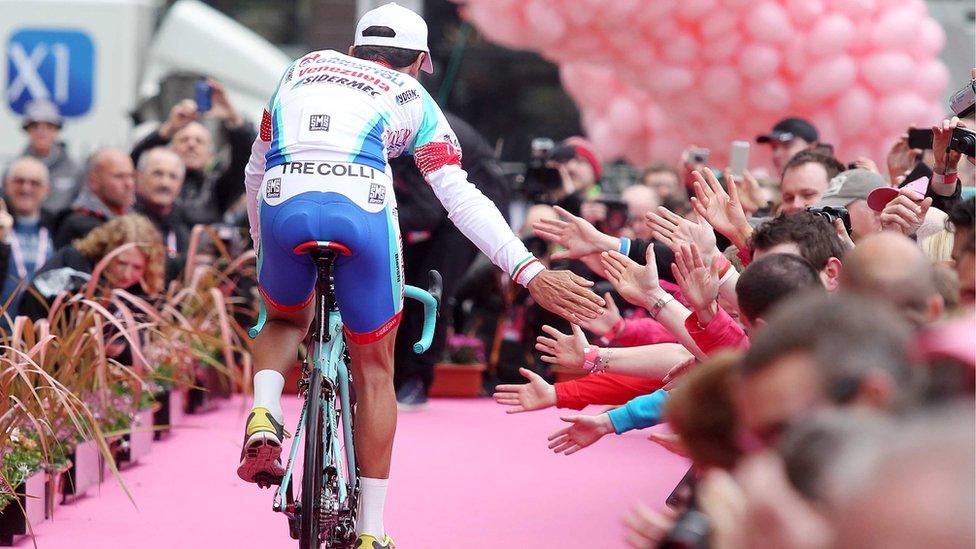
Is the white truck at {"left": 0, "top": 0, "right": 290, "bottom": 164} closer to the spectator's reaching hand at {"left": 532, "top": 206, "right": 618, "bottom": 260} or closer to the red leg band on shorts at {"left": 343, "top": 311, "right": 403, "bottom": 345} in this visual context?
the spectator's reaching hand at {"left": 532, "top": 206, "right": 618, "bottom": 260}

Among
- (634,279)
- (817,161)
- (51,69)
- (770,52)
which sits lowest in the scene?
(634,279)

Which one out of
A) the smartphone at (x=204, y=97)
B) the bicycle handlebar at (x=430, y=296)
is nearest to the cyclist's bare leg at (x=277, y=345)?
the bicycle handlebar at (x=430, y=296)

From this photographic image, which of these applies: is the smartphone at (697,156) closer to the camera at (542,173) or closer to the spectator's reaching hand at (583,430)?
the camera at (542,173)

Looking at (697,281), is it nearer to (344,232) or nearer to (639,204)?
(344,232)

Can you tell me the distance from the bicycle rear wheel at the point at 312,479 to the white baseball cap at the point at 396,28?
1.15 meters

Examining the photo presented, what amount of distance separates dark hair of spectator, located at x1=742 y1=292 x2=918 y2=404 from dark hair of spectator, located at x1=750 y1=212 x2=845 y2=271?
170 cm

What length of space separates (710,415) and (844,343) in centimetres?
43

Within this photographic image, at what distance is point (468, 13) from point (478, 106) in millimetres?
7017

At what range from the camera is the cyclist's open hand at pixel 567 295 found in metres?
4.10

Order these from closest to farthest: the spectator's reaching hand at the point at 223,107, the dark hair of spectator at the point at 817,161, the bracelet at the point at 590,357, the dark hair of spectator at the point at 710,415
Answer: the dark hair of spectator at the point at 710,415
the bracelet at the point at 590,357
the dark hair of spectator at the point at 817,161
the spectator's reaching hand at the point at 223,107

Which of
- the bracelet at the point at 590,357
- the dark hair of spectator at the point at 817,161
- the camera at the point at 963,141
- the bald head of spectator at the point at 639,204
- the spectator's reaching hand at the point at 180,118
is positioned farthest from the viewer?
the spectator's reaching hand at the point at 180,118

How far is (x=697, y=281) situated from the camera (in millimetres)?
3824

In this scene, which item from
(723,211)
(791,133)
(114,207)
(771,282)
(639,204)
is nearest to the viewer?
(771,282)

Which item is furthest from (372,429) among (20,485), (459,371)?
(459,371)
